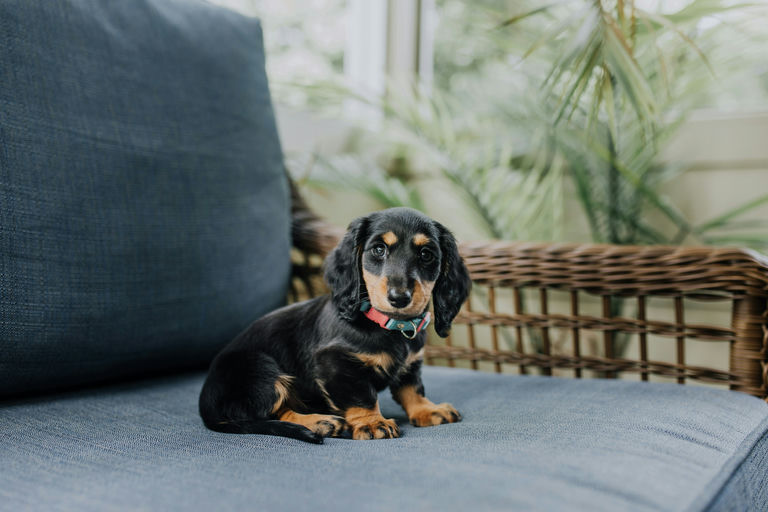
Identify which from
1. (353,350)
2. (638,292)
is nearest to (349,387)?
(353,350)

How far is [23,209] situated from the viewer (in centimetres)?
99

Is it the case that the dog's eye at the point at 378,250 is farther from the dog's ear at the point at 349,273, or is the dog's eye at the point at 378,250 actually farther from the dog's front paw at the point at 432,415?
the dog's front paw at the point at 432,415

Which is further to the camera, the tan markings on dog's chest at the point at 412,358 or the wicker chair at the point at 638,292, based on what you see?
the wicker chair at the point at 638,292

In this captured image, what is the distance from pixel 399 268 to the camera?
0.83 meters

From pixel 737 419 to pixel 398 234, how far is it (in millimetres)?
602

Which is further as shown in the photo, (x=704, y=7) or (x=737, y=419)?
(x=704, y=7)

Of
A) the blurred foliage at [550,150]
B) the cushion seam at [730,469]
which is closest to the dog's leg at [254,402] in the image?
the cushion seam at [730,469]

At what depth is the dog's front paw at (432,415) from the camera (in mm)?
934

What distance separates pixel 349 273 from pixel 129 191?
1.68ft

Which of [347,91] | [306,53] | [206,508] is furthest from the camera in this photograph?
[306,53]

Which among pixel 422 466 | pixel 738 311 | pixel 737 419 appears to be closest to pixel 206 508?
pixel 422 466

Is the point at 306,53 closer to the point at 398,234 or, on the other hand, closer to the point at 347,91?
the point at 347,91

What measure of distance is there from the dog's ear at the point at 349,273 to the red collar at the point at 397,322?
2cm

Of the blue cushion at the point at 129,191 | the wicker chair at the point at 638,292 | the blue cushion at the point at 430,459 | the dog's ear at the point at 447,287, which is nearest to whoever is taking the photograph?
the blue cushion at the point at 430,459
